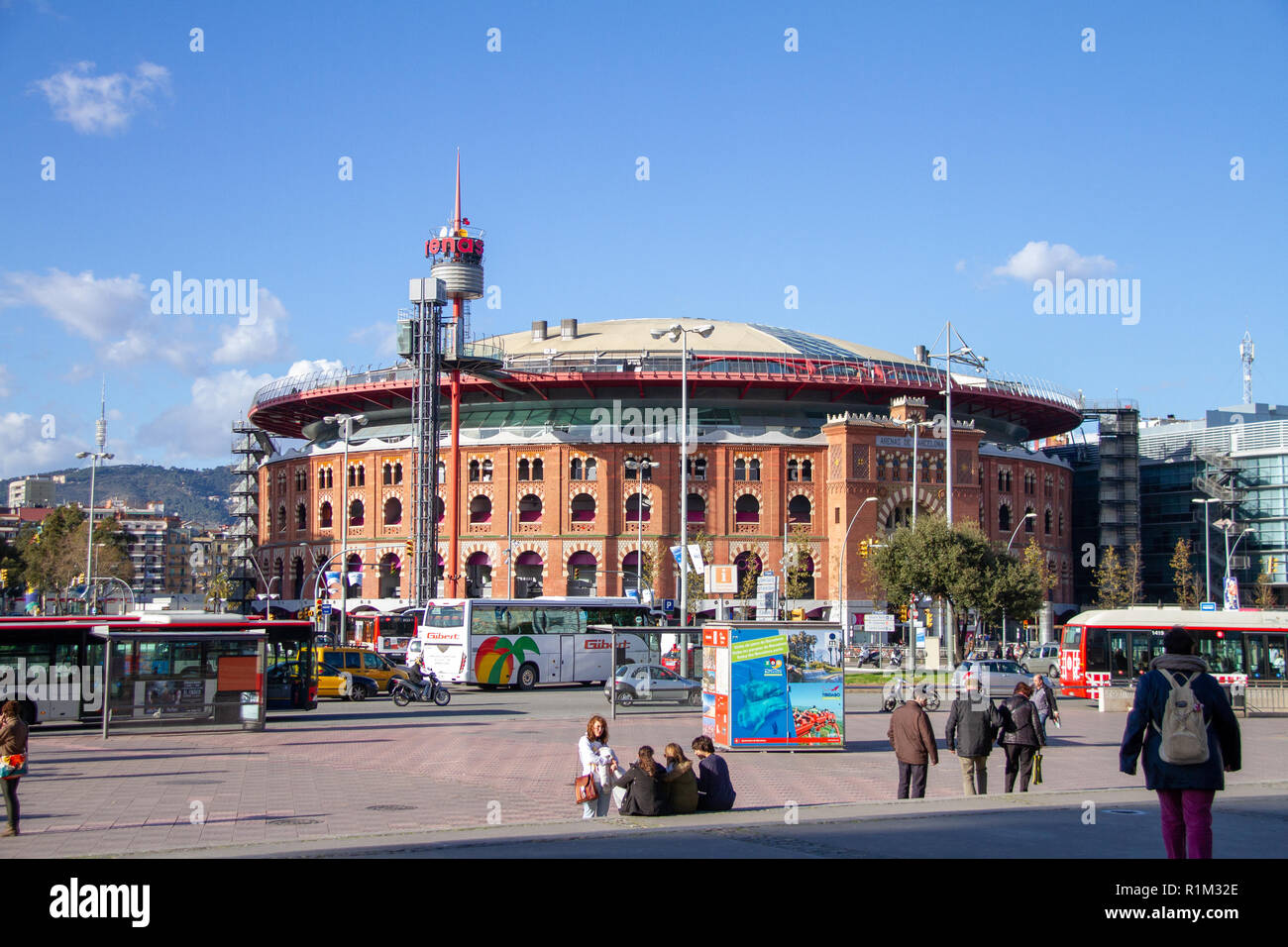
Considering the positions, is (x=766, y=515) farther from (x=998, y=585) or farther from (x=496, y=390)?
(x=998, y=585)

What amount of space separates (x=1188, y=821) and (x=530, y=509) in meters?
72.8

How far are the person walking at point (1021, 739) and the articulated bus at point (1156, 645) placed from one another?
66.1ft

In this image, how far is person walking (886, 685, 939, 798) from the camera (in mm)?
15453

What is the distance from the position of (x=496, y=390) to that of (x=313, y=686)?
162 ft

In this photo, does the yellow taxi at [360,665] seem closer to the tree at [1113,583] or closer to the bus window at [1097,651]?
the bus window at [1097,651]

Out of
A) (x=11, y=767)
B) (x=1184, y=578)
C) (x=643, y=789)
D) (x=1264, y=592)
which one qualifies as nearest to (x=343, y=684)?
(x=11, y=767)

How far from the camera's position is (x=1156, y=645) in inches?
1481

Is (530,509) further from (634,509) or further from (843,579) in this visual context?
(843,579)

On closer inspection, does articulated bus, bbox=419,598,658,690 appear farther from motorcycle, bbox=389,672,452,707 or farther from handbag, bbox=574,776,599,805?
handbag, bbox=574,776,599,805

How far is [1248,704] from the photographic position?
35.2 metres

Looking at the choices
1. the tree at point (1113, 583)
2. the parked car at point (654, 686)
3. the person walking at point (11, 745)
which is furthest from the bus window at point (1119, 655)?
the tree at point (1113, 583)

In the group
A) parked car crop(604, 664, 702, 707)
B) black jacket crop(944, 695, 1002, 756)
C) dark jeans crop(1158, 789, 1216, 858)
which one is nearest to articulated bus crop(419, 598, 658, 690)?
parked car crop(604, 664, 702, 707)

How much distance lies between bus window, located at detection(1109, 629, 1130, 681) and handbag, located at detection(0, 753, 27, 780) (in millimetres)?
32595
